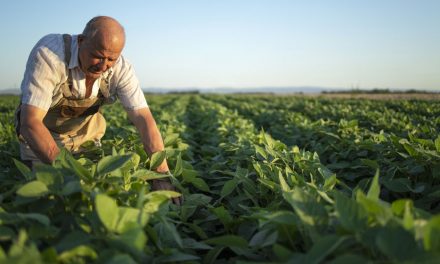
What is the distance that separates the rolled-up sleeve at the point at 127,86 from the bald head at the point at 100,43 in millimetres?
334

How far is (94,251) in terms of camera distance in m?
1.20

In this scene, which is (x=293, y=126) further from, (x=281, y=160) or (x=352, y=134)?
(x=281, y=160)

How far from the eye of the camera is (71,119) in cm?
323

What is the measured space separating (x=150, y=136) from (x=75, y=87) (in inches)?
26.8

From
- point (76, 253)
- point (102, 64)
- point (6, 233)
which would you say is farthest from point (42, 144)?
point (76, 253)

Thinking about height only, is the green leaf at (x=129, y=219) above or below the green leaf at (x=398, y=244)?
below

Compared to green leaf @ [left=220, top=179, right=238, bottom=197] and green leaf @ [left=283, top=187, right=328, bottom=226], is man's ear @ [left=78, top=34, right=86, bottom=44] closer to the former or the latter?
green leaf @ [left=220, top=179, right=238, bottom=197]

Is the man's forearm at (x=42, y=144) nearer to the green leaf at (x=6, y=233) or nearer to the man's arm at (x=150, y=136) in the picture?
the man's arm at (x=150, y=136)

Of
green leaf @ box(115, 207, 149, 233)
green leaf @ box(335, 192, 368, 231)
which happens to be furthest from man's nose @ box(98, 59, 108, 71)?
green leaf @ box(335, 192, 368, 231)

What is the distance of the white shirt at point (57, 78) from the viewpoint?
2359 mm

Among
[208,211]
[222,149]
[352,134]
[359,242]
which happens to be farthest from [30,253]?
Answer: [352,134]

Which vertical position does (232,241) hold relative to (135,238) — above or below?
below

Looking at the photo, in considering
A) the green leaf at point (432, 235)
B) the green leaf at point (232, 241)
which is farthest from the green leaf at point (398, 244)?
the green leaf at point (232, 241)

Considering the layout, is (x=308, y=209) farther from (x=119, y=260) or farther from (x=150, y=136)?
(x=150, y=136)
